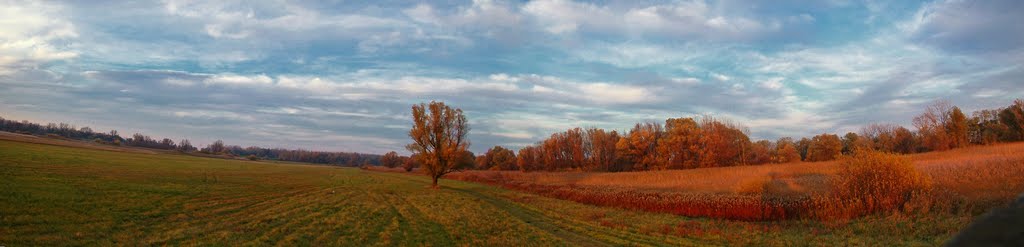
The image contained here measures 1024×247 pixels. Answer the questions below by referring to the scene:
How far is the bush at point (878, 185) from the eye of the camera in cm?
1758

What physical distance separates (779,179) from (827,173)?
4345mm

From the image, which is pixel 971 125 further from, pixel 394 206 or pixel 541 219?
pixel 394 206

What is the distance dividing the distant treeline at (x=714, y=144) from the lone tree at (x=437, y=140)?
4156 centimetres

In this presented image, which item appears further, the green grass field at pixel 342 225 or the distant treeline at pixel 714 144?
the distant treeline at pixel 714 144

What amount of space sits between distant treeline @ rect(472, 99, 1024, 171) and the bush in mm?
33823

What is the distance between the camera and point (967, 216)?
14.4 meters

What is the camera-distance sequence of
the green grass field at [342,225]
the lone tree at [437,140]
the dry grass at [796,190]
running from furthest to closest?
the lone tree at [437,140] → the dry grass at [796,190] → the green grass field at [342,225]

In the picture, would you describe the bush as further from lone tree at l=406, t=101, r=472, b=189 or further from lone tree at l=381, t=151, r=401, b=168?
lone tree at l=381, t=151, r=401, b=168

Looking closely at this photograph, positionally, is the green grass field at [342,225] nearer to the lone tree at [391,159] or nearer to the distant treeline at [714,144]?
the distant treeline at [714,144]

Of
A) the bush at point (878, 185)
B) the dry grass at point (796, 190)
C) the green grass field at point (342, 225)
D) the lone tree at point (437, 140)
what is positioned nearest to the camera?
the green grass field at point (342, 225)

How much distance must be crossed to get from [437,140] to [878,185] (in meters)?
32.3

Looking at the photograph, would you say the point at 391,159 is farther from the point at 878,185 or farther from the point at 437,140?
the point at 878,185

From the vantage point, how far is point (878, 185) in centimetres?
1806

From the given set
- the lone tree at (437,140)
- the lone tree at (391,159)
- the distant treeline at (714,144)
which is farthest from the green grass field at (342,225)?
the lone tree at (391,159)
